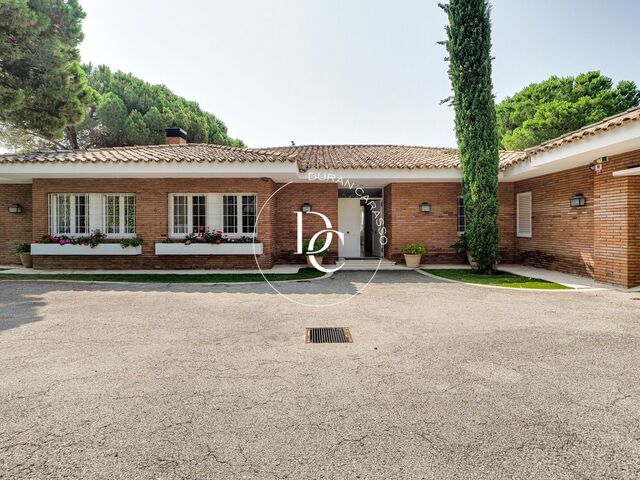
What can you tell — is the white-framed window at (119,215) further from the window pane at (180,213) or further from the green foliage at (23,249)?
the green foliage at (23,249)

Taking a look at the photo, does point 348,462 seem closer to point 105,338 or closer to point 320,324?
point 320,324

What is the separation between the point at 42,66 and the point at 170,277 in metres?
9.92

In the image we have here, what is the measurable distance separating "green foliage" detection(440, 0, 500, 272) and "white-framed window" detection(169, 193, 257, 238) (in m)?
7.54

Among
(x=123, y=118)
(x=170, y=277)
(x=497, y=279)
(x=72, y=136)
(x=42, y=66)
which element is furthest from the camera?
(x=72, y=136)

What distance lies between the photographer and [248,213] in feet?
42.1

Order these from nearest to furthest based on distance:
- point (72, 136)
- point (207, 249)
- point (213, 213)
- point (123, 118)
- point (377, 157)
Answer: point (207, 249), point (213, 213), point (377, 157), point (123, 118), point (72, 136)

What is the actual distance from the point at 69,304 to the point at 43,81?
36.4 feet

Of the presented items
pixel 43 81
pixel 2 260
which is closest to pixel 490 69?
pixel 43 81

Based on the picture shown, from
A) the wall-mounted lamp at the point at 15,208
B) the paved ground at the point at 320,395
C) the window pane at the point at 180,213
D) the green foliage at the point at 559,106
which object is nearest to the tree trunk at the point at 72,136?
the wall-mounted lamp at the point at 15,208

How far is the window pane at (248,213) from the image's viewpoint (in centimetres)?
1280

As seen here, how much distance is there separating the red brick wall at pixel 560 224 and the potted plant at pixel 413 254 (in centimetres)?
401

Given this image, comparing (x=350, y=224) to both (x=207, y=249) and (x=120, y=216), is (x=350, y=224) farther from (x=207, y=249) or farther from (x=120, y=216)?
(x=120, y=216)

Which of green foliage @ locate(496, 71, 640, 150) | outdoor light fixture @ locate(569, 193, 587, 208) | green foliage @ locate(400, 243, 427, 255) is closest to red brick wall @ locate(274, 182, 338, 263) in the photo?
green foliage @ locate(400, 243, 427, 255)

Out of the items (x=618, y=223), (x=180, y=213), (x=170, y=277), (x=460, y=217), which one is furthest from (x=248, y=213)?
(x=618, y=223)
